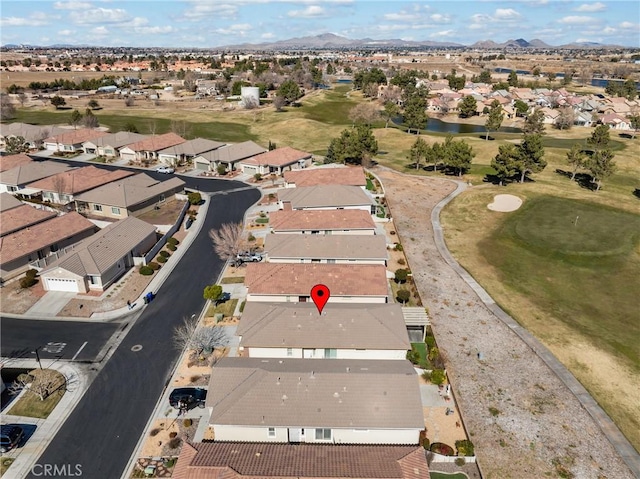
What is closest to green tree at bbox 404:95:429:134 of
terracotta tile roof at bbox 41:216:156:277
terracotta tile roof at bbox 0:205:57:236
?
terracotta tile roof at bbox 41:216:156:277

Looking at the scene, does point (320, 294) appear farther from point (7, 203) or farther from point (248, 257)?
point (7, 203)

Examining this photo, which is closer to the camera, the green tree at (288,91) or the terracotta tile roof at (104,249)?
the terracotta tile roof at (104,249)

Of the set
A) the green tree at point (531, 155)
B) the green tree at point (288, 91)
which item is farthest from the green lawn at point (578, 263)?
the green tree at point (288, 91)

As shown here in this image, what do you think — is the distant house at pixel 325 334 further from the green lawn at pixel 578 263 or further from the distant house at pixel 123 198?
the distant house at pixel 123 198

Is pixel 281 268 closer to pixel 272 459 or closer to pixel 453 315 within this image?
pixel 453 315

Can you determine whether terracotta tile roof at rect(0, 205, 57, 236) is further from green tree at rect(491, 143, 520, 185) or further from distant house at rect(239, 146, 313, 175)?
green tree at rect(491, 143, 520, 185)

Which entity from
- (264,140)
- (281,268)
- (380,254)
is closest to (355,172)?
(380,254)
